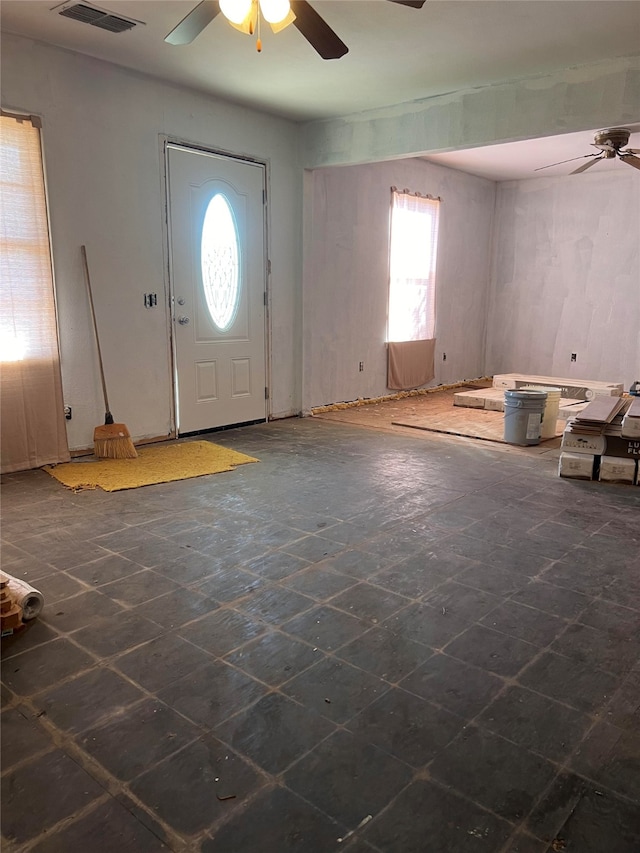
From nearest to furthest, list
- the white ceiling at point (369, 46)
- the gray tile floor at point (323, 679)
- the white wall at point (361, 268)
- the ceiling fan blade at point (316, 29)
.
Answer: the gray tile floor at point (323, 679), the ceiling fan blade at point (316, 29), the white ceiling at point (369, 46), the white wall at point (361, 268)

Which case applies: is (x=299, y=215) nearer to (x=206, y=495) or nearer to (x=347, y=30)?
(x=347, y=30)

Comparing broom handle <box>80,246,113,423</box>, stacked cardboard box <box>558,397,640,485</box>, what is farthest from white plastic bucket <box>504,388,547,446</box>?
broom handle <box>80,246,113,423</box>

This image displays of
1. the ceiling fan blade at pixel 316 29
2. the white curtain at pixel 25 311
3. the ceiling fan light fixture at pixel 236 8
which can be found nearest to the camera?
the ceiling fan light fixture at pixel 236 8

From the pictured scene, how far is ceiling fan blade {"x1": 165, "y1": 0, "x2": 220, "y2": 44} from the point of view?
2.59 meters

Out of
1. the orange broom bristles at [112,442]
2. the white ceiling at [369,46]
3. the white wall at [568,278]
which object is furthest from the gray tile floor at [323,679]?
the white wall at [568,278]

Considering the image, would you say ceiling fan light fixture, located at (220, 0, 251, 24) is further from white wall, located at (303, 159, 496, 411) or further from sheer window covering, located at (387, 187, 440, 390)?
sheer window covering, located at (387, 187, 440, 390)

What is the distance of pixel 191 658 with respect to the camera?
2094 mm

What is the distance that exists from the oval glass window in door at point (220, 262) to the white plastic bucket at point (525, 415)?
2.64m

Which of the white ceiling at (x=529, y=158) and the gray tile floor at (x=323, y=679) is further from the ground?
the white ceiling at (x=529, y=158)

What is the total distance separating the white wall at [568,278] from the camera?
8078 millimetres

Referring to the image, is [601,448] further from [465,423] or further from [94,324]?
[94,324]

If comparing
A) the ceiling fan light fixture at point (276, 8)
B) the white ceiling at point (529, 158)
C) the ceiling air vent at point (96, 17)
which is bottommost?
the ceiling fan light fixture at point (276, 8)

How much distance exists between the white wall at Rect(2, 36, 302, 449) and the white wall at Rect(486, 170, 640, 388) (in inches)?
194

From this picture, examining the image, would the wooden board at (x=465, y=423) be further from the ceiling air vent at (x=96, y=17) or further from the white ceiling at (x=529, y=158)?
the ceiling air vent at (x=96, y=17)
